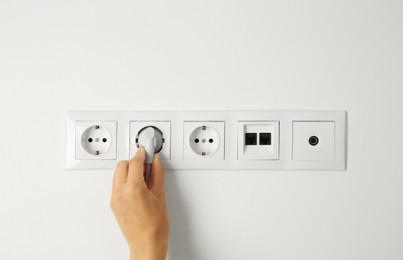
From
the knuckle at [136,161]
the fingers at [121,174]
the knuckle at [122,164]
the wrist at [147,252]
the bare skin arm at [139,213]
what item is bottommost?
the wrist at [147,252]

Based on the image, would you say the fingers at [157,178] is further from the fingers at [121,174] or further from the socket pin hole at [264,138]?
the socket pin hole at [264,138]

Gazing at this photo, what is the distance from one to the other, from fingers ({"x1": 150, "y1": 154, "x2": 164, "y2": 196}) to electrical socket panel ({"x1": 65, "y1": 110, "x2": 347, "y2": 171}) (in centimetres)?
2

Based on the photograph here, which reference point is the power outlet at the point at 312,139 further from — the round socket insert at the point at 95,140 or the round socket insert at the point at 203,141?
the round socket insert at the point at 95,140

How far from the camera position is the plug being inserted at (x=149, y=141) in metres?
0.46

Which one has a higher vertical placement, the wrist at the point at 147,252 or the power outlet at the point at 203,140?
the power outlet at the point at 203,140

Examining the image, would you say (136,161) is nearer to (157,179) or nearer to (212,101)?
(157,179)

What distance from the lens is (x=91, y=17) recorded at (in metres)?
0.49

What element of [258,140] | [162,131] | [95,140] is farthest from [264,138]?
[95,140]

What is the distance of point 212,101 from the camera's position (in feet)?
1.57

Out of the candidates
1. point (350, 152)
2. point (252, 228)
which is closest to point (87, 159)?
point (252, 228)

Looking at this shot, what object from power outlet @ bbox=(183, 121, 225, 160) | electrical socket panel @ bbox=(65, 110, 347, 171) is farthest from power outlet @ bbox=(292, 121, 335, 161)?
power outlet @ bbox=(183, 121, 225, 160)

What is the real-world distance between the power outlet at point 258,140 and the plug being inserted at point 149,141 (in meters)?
0.13

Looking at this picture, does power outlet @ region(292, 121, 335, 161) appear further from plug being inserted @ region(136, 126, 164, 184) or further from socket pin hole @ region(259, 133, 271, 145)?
plug being inserted @ region(136, 126, 164, 184)

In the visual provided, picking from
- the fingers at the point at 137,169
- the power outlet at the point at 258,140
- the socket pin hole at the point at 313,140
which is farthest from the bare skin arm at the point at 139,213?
the socket pin hole at the point at 313,140
